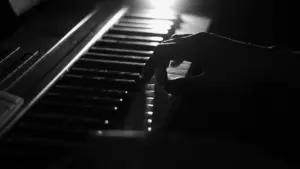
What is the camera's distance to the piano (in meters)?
0.70

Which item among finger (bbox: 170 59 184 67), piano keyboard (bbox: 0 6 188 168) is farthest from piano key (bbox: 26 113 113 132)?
finger (bbox: 170 59 184 67)

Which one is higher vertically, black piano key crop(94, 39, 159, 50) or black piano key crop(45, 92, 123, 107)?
black piano key crop(94, 39, 159, 50)

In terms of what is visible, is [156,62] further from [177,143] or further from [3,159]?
[177,143]

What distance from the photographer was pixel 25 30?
1135 mm

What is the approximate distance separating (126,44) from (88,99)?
296mm

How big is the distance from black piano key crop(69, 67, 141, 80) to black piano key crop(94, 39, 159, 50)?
0.15 m

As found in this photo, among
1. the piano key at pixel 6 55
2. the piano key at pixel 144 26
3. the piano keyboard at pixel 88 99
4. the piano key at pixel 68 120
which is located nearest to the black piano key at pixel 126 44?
the piano keyboard at pixel 88 99

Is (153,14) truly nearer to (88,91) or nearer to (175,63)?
(175,63)

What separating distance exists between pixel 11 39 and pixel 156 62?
42 centimetres

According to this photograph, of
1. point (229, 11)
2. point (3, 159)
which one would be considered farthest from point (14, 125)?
point (229, 11)

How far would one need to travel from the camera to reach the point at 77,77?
90 centimetres

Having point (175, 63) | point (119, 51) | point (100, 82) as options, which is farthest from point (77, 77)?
point (175, 63)

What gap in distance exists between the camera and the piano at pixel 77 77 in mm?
697

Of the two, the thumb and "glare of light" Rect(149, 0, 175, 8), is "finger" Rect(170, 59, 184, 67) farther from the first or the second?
"glare of light" Rect(149, 0, 175, 8)
